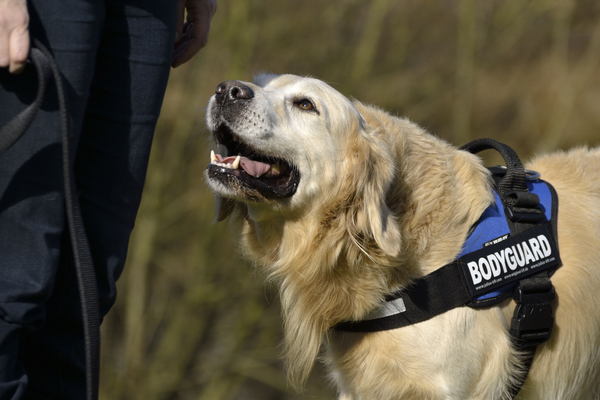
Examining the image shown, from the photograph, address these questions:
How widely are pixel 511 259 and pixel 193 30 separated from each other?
1.33 m

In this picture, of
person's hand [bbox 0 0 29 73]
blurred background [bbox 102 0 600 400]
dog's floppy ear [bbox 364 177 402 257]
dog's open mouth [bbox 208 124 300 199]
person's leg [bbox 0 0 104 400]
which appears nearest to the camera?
person's hand [bbox 0 0 29 73]

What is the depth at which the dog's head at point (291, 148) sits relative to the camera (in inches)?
113

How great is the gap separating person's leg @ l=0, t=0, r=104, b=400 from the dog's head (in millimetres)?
763

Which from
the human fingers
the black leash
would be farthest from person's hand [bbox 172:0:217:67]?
the human fingers

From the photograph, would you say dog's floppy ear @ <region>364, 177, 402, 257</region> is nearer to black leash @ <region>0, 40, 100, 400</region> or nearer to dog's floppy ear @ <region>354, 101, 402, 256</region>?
dog's floppy ear @ <region>354, 101, 402, 256</region>

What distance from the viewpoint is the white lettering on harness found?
284 centimetres

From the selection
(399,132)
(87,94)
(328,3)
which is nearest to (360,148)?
(399,132)

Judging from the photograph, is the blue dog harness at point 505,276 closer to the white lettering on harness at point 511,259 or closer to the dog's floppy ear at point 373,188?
the white lettering on harness at point 511,259

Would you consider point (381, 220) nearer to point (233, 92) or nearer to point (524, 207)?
point (524, 207)

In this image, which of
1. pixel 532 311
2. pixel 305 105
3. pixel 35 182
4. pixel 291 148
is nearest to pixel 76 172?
pixel 35 182

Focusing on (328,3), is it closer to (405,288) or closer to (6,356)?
(405,288)

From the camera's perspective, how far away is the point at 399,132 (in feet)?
10.2

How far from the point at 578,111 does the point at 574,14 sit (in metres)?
1.04

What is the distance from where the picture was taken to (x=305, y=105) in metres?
2.99
